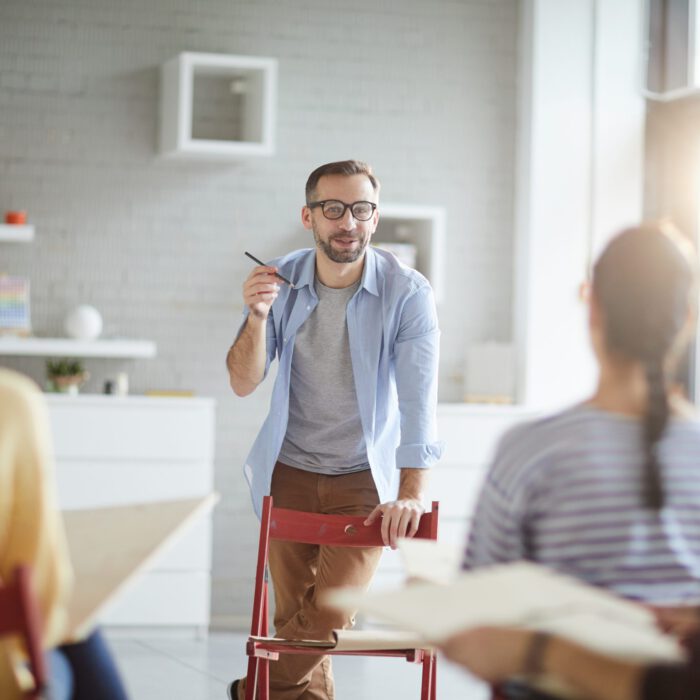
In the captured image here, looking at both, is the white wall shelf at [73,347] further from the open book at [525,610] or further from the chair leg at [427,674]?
the open book at [525,610]

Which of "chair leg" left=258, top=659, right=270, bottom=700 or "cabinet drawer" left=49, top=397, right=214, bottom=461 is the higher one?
"cabinet drawer" left=49, top=397, right=214, bottom=461

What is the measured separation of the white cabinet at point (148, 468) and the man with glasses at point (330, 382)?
1.77m

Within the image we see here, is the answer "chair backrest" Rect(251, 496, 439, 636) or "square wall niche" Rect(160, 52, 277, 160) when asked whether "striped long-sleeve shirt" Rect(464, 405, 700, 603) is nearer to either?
"chair backrest" Rect(251, 496, 439, 636)

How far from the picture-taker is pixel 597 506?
148 cm

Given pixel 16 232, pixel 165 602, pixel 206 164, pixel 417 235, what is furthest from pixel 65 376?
pixel 417 235

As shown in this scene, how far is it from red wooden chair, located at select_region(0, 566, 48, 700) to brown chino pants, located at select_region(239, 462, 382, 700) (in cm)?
157

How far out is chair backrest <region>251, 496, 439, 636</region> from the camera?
2.70 metres

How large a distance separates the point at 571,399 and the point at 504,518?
13.3 ft

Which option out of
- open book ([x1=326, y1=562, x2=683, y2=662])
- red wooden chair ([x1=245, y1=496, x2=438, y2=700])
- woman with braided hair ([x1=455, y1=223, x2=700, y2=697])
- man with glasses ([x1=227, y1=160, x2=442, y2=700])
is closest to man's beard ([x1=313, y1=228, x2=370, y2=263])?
man with glasses ([x1=227, y1=160, x2=442, y2=700])

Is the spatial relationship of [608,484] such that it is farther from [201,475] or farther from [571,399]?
[571,399]

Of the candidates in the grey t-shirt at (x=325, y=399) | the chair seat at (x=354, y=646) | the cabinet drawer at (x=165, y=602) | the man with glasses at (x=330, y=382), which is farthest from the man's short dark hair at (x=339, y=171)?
the cabinet drawer at (x=165, y=602)

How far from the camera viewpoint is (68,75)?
526 centimetres

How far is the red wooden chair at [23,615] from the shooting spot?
1.36 meters

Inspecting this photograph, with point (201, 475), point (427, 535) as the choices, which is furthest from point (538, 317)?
point (427, 535)
